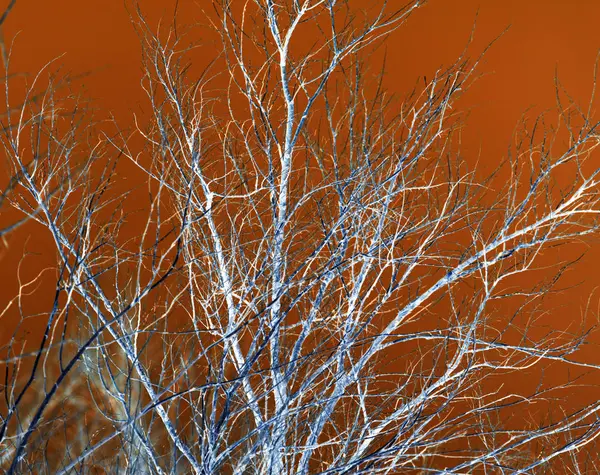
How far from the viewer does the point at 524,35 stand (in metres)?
7.15

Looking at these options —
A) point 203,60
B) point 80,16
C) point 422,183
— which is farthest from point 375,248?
point 80,16

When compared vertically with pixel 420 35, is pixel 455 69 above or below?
above

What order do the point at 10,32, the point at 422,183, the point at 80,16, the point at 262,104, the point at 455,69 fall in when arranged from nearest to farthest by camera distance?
the point at 455,69, the point at 262,104, the point at 422,183, the point at 10,32, the point at 80,16

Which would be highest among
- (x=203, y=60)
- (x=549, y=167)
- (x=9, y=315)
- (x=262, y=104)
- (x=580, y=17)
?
(x=262, y=104)

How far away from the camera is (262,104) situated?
7.50ft

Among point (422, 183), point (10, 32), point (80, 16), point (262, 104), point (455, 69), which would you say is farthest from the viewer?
point (80, 16)

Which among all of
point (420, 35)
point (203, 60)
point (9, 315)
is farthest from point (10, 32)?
point (420, 35)

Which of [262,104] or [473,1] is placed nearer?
[262,104]

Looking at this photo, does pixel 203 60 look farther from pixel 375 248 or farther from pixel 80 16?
pixel 375 248

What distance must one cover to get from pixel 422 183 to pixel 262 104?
0.59 meters

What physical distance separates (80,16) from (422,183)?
5336mm

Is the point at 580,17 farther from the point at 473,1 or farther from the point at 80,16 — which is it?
the point at 80,16

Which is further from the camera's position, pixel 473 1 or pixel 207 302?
pixel 473 1

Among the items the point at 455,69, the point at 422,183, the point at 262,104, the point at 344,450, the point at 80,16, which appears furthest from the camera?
the point at 80,16
